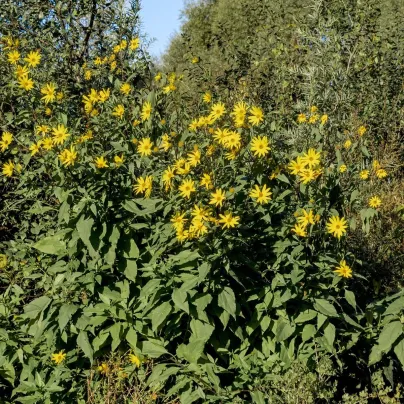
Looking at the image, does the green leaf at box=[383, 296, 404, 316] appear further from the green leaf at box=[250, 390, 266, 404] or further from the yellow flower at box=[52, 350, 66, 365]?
the yellow flower at box=[52, 350, 66, 365]

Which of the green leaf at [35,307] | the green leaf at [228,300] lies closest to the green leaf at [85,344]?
the green leaf at [35,307]

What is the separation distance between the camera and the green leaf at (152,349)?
3152 millimetres

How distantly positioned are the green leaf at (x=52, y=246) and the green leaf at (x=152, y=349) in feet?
2.32

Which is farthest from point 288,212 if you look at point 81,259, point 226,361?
point 81,259

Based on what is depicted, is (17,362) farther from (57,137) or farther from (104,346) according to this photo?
(57,137)

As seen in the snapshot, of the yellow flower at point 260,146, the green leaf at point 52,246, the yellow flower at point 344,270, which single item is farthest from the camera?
the green leaf at point 52,246

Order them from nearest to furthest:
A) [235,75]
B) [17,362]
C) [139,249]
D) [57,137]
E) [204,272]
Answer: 1. [204,272]
2. [57,137]
3. [139,249]
4. [17,362]
5. [235,75]

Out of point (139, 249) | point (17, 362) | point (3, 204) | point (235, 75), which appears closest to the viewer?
point (139, 249)

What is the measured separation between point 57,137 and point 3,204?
7.19 ft

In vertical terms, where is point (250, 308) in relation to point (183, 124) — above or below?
below

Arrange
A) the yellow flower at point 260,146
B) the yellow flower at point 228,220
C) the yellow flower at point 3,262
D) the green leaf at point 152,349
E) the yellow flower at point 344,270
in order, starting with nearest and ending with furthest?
the yellow flower at point 228,220 → the yellow flower at point 344,270 → the yellow flower at point 260,146 → the green leaf at point 152,349 → the yellow flower at point 3,262

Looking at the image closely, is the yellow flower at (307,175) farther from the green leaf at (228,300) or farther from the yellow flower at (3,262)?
the yellow flower at (3,262)

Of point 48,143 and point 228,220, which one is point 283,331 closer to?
point 228,220

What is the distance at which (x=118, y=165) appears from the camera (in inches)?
128
